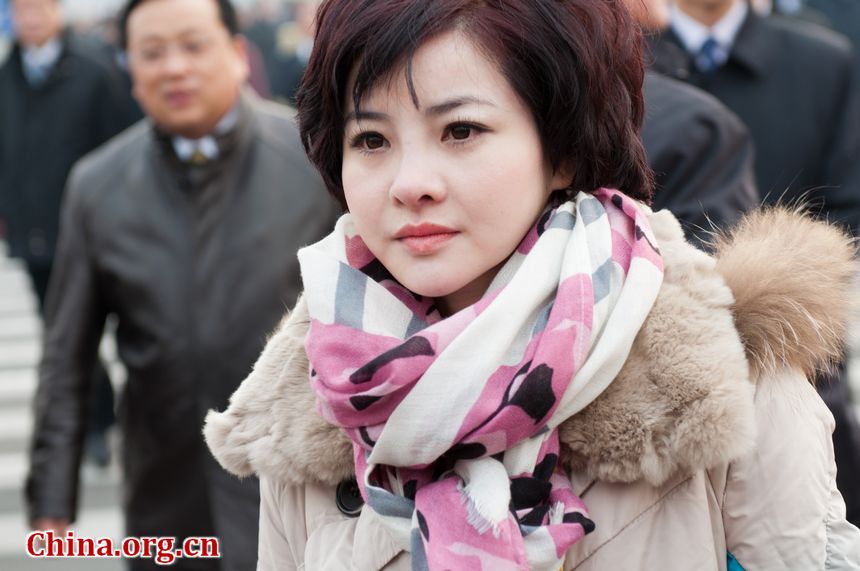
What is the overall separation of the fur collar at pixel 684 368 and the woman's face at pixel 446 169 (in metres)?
0.28

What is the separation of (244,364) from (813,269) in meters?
2.34

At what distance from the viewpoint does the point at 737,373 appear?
2.13m

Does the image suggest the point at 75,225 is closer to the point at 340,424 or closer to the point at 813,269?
the point at 340,424

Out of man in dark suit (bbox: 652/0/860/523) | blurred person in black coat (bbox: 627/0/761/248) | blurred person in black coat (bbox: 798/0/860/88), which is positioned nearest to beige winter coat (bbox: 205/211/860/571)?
blurred person in black coat (bbox: 627/0/761/248)

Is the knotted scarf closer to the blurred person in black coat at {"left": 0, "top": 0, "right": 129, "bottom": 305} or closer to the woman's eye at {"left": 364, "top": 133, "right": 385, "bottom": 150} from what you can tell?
the woman's eye at {"left": 364, "top": 133, "right": 385, "bottom": 150}

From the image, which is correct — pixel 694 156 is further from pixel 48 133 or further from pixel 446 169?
pixel 48 133

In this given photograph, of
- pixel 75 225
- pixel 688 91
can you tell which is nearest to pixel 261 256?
pixel 75 225

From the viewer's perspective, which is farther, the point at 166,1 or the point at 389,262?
the point at 166,1

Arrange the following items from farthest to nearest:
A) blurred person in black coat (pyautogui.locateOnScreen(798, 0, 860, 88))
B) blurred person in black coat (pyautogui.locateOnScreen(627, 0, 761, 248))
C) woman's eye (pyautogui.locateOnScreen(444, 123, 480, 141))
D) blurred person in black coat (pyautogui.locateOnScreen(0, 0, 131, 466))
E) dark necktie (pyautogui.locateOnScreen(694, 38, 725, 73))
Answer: blurred person in black coat (pyautogui.locateOnScreen(798, 0, 860, 88)), blurred person in black coat (pyautogui.locateOnScreen(0, 0, 131, 466)), dark necktie (pyautogui.locateOnScreen(694, 38, 725, 73)), blurred person in black coat (pyautogui.locateOnScreen(627, 0, 761, 248)), woman's eye (pyautogui.locateOnScreen(444, 123, 480, 141))

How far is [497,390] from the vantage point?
6.95ft

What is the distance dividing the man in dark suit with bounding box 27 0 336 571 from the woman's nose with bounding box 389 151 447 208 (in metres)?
2.07

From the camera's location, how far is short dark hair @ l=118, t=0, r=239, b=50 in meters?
4.77

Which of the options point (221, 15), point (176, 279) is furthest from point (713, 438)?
point (221, 15)

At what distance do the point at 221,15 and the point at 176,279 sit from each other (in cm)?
101
